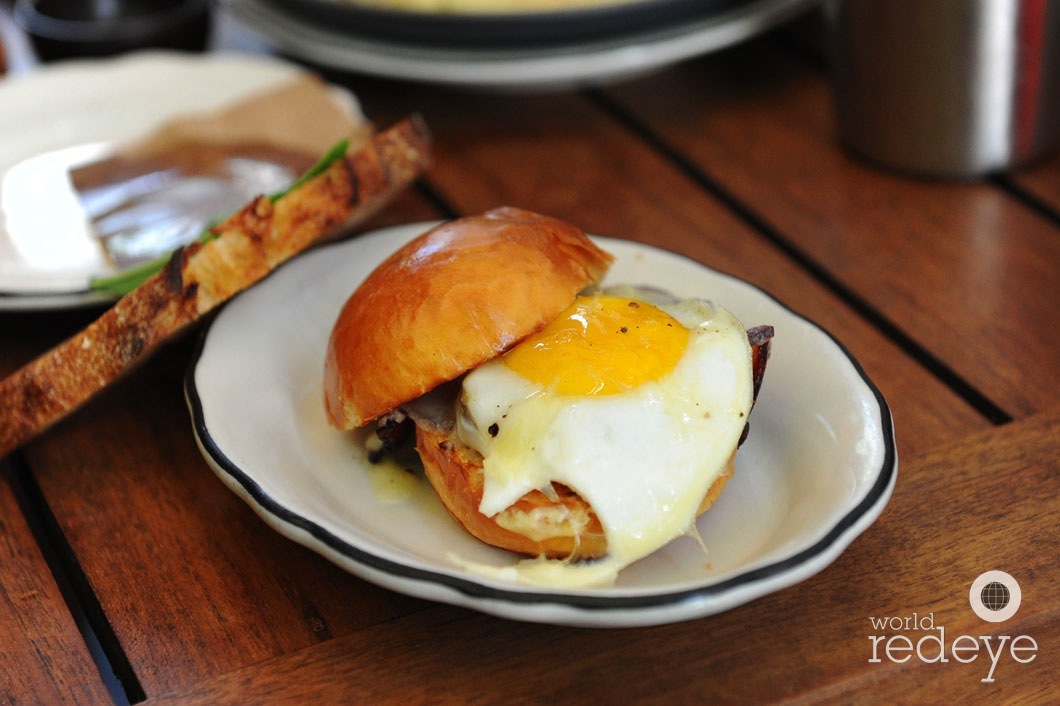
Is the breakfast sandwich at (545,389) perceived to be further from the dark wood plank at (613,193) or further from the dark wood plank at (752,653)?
the dark wood plank at (613,193)

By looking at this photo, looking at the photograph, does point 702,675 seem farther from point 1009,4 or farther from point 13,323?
point 1009,4

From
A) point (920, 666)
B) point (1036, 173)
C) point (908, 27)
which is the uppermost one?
point (908, 27)

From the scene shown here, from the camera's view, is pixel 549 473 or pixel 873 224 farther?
pixel 873 224

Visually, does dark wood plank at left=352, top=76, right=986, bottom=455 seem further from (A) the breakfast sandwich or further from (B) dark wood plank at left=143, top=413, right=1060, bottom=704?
(A) the breakfast sandwich

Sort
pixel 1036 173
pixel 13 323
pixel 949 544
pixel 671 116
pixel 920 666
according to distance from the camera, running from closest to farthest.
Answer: pixel 920 666, pixel 949 544, pixel 13 323, pixel 1036 173, pixel 671 116

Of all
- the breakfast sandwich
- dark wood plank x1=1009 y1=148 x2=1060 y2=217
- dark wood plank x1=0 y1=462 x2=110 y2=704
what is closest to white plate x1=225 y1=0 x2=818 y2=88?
dark wood plank x1=1009 y1=148 x2=1060 y2=217

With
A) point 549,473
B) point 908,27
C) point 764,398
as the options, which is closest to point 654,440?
point 549,473
